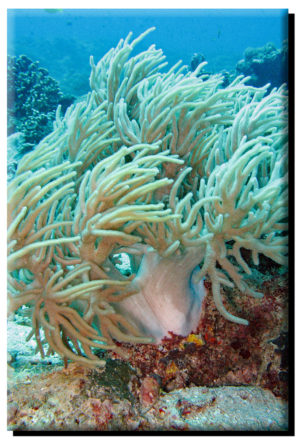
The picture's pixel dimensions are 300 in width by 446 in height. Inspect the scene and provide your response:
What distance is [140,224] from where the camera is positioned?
1.87 metres

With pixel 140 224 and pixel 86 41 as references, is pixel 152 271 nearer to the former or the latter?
pixel 140 224

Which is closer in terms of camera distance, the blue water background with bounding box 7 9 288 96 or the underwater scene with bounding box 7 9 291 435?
the underwater scene with bounding box 7 9 291 435

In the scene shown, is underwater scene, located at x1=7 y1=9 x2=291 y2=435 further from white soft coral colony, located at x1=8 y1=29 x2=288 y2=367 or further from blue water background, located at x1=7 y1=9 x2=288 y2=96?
blue water background, located at x1=7 y1=9 x2=288 y2=96

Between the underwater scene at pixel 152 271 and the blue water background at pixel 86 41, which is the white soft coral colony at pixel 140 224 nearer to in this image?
the underwater scene at pixel 152 271

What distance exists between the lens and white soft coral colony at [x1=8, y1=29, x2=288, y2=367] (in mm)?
1668

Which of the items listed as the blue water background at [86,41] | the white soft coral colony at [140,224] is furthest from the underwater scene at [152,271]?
the blue water background at [86,41]

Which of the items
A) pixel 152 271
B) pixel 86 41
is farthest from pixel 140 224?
pixel 86 41

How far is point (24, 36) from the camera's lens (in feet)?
84.0

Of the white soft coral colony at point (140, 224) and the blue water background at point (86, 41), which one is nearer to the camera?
the white soft coral colony at point (140, 224)

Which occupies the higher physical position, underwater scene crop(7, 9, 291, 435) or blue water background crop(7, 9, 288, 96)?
blue water background crop(7, 9, 288, 96)

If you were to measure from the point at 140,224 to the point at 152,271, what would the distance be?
39 centimetres

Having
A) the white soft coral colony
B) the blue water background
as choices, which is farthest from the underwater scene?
the blue water background

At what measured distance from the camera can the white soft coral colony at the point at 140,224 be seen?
1.67m

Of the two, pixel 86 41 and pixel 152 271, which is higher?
pixel 86 41
